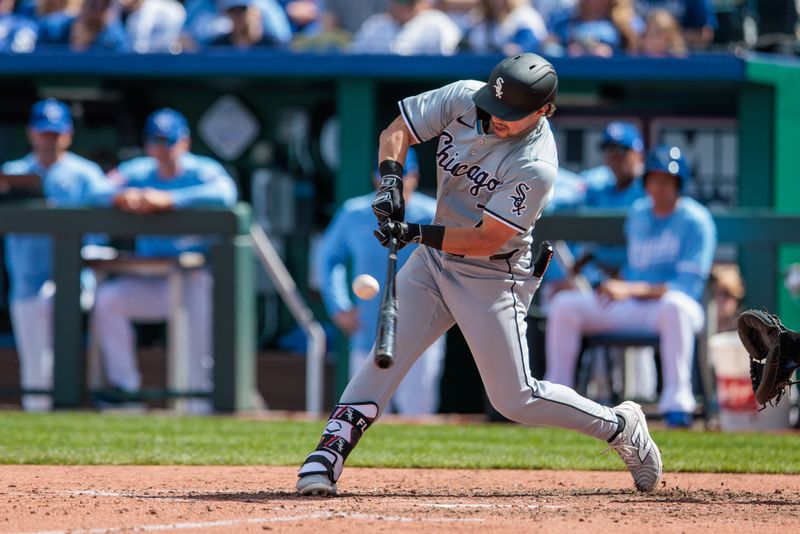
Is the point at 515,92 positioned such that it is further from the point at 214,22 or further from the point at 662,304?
the point at 214,22

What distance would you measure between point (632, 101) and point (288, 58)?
2692 mm

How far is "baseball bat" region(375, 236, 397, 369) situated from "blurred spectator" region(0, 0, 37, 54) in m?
6.28

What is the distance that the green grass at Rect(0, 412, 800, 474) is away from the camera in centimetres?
666

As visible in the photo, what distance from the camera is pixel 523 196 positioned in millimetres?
5035

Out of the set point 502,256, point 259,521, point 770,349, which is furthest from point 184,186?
point 259,521

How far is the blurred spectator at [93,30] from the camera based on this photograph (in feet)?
35.2

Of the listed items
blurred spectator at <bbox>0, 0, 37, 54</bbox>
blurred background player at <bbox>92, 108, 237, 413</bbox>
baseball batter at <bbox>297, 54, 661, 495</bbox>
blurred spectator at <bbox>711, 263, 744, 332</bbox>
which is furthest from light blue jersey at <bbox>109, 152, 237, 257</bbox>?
baseball batter at <bbox>297, 54, 661, 495</bbox>

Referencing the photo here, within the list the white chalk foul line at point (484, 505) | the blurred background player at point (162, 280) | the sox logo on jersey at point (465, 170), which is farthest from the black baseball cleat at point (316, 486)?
the blurred background player at point (162, 280)

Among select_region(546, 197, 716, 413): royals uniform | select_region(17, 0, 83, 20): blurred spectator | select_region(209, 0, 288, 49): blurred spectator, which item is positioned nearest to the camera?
select_region(546, 197, 716, 413): royals uniform

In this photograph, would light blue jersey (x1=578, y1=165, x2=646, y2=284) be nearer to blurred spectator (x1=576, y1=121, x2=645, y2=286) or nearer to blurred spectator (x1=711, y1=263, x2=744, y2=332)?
blurred spectator (x1=576, y1=121, x2=645, y2=286)

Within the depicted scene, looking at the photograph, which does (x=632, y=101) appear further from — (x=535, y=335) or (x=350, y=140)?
(x=535, y=335)

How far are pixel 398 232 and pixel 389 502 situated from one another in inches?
36.6

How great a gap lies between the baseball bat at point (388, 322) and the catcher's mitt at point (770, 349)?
1482mm

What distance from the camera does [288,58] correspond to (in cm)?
1027
